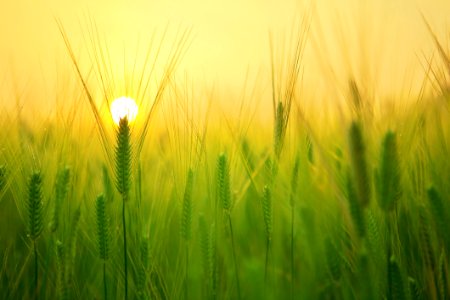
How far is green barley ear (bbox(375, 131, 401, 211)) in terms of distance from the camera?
0.76m

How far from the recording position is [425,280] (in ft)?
2.91

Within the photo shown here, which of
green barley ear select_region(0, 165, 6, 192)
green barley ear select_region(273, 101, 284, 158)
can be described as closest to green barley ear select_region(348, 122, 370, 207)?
green barley ear select_region(273, 101, 284, 158)

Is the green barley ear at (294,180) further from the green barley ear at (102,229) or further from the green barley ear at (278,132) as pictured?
the green barley ear at (102,229)

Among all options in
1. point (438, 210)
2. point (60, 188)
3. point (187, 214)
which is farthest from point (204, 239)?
point (438, 210)

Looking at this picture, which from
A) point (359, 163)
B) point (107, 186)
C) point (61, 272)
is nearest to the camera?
point (359, 163)

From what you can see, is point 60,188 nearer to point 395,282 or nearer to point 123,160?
point 123,160

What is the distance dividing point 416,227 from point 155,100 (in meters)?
0.60

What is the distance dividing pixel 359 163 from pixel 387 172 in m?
0.06

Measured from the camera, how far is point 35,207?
89cm

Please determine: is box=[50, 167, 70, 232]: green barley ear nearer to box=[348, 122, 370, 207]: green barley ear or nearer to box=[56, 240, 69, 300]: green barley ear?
box=[56, 240, 69, 300]: green barley ear

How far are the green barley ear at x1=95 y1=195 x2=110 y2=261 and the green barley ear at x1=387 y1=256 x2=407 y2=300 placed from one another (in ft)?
1.64

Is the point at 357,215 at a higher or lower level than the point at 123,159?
lower

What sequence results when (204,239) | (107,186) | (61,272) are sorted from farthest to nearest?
1. (107,186)
2. (204,239)
3. (61,272)

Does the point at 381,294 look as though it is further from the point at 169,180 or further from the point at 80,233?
the point at 80,233
